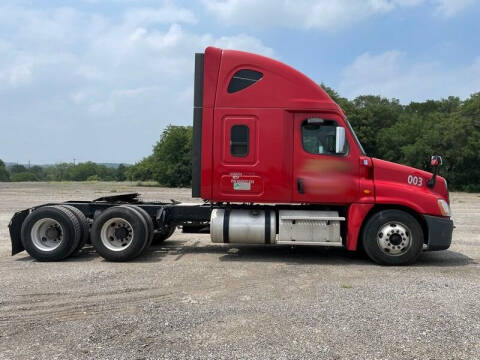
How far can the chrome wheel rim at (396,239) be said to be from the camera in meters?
7.04

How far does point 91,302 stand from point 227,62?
15.2 feet

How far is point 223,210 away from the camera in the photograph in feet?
25.0

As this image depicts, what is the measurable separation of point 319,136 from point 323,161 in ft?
1.52

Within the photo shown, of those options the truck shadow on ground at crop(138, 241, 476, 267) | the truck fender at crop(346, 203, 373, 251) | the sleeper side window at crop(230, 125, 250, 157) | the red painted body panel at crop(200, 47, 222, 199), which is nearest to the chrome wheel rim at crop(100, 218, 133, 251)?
the truck shadow on ground at crop(138, 241, 476, 267)

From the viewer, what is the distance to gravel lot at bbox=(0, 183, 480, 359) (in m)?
3.79

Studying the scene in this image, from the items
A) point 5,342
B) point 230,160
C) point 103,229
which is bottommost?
point 5,342

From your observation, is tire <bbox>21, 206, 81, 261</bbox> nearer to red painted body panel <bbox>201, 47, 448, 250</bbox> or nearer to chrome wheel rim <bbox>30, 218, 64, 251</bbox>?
chrome wheel rim <bbox>30, 218, 64, 251</bbox>

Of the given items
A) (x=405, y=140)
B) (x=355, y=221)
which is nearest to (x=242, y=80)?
(x=355, y=221)

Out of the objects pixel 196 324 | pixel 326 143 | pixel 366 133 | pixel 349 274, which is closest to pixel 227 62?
pixel 326 143

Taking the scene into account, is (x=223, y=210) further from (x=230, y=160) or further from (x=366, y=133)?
(x=366, y=133)

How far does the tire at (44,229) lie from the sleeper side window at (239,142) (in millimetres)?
3236

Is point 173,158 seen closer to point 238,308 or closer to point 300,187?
point 300,187

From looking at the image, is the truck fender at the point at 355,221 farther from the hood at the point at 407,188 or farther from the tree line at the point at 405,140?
the tree line at the point at 405,140

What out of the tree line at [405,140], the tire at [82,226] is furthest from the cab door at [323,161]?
the tree line at [405,140]
